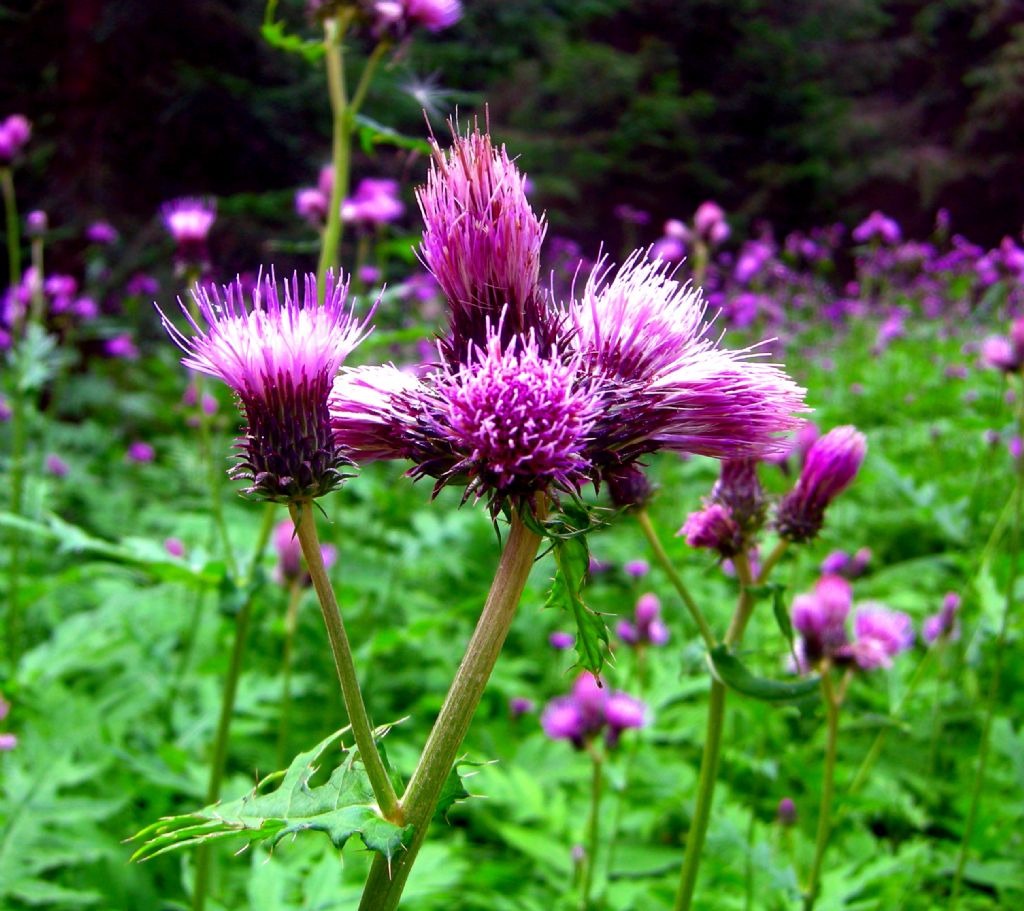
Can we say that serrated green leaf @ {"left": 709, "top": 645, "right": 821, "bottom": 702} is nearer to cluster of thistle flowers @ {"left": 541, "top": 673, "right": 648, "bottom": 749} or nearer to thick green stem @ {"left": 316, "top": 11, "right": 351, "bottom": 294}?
cluster of thistle flowers @ {"left": 541, "top": 673, "right": 648, "bottom": 749}

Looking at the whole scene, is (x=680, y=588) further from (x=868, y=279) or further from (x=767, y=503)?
(x=868, y=279)

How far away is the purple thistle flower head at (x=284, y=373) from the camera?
39.8 inches

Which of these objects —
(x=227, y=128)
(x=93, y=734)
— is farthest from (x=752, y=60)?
(x=93, y=734)

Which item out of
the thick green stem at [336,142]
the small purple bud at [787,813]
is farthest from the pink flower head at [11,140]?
the small purple bud at [787,813]

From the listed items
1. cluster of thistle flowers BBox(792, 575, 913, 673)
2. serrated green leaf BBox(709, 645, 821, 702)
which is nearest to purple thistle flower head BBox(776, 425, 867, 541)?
serrated green leaf BBox(709, 645, 821, 702)

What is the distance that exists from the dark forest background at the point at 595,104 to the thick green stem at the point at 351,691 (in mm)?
1266

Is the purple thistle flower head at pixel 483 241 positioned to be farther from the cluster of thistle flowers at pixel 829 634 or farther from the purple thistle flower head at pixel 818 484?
the cluster of thistle flowers at pixel 829 634

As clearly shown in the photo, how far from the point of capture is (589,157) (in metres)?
14.2

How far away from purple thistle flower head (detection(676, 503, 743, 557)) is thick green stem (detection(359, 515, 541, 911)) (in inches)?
25.2

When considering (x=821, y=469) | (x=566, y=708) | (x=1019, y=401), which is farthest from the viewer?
(x=1019, y=401)

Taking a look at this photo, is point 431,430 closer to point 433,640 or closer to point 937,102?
point 433,640

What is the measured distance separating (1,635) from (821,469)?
152 inches

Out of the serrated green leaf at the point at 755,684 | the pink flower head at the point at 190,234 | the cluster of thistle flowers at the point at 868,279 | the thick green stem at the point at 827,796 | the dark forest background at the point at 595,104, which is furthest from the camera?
the dark forest background at the point at 595,104

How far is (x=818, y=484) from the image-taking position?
167 cm
